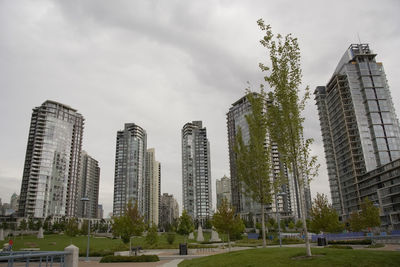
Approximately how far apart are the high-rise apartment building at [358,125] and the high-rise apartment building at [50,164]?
424 ft

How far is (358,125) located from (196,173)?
327ft

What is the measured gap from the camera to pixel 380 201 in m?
91.8

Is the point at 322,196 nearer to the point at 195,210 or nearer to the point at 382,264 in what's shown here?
the point at 382,264

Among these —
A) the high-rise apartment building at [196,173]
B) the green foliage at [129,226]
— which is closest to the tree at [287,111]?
the green foliage at [129,226]

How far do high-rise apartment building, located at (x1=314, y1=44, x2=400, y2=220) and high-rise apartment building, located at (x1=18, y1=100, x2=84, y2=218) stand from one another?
129 metres

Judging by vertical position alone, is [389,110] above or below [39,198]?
above

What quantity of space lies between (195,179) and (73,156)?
72.2 metres

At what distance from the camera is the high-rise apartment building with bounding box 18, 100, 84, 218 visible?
449ft

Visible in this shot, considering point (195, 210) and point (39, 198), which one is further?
point (195, 210)

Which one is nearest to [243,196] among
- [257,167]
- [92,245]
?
[92,245]

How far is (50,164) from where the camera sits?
474 feet

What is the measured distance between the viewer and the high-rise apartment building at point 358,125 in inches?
4220

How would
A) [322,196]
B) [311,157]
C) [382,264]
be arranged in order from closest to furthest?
[382,264] < [311,157] < [322,196]

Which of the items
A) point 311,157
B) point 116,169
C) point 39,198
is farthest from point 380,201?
point 116,169
